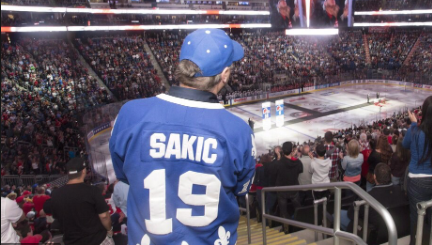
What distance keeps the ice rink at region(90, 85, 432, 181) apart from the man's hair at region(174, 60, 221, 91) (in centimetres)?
1113

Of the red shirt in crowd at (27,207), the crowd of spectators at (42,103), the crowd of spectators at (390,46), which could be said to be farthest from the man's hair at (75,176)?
the crowd of spectators at (390,46)

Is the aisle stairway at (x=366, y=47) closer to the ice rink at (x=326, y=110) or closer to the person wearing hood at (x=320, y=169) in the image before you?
the ice rink at (x=326, y=110)

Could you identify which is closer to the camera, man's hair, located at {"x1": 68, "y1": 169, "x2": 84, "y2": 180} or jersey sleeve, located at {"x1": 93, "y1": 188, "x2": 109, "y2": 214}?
jersey sleeve, located at {"x1": 93, "y1": 188, "x2": 109, "y2": 214}

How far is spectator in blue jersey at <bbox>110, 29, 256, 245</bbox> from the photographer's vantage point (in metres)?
1.30

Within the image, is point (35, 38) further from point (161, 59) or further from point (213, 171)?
point (213, 171)

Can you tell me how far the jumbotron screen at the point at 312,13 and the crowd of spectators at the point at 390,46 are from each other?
48.5 feet

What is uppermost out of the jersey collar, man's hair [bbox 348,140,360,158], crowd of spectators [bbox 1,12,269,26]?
crowd of spectators [bbox 1,12,269,26]

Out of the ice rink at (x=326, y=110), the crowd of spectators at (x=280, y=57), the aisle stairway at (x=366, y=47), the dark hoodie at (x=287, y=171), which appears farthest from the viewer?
the aisle stairway at (x=366, y=47)

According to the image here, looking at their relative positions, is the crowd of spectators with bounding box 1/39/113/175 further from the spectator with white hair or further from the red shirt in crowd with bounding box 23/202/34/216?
the spectator with white hair

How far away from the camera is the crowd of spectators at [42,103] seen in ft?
37.8

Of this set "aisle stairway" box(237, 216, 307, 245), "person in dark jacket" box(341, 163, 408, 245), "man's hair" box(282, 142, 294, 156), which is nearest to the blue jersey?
"person in dark jacket" box(341, 163, 408, 245)

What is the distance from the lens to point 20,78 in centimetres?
1809

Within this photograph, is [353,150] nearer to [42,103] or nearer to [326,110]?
[42,103]

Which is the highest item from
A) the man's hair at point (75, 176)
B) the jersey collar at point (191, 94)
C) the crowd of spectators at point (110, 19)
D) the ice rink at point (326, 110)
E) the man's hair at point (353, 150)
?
the crowd of spectators at point (110, 19)
